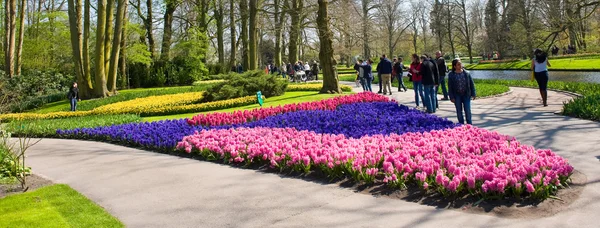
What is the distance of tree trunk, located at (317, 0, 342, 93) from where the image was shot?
58.6ft

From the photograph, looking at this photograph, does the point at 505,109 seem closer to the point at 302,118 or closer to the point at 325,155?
the point at 302,118

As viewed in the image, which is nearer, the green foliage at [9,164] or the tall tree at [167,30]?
Result: the green foliage at [9,164]

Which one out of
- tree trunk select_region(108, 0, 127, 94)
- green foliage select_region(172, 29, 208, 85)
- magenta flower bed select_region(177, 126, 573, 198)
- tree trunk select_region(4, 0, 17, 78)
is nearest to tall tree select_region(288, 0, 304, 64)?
green foliage select_region(172, 29, 208, 85)

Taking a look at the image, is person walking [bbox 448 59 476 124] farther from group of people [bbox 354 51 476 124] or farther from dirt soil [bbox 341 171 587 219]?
dirt soil [bbox 341 171 587 219]

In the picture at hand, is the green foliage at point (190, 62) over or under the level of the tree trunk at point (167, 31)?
under

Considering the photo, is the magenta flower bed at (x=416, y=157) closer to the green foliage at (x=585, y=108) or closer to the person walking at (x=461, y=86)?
the person walking at (x=461, y=86)

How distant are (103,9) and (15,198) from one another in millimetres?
19710

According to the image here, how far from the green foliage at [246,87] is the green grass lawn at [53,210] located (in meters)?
12.4

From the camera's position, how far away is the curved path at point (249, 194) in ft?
15.4

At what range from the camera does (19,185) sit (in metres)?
7.00

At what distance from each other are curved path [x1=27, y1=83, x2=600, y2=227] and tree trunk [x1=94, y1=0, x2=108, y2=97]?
1519 cm

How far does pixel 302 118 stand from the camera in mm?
11305

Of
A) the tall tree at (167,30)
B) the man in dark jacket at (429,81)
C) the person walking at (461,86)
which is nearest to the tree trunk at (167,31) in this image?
the tall tree at (167,30)

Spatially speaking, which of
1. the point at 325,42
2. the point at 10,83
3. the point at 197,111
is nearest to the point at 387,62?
the point at 325,42
